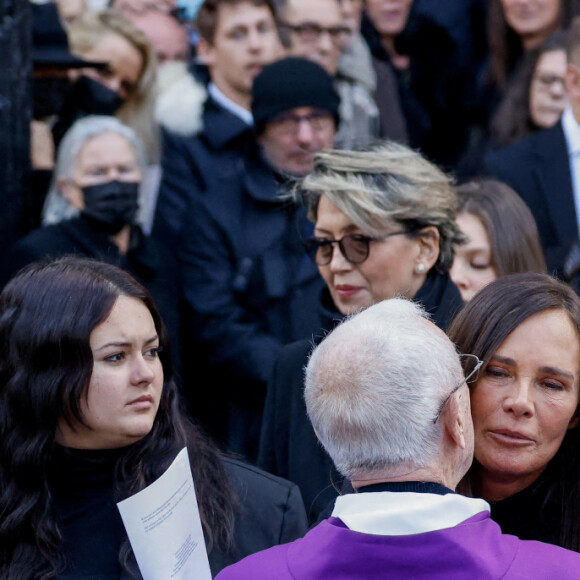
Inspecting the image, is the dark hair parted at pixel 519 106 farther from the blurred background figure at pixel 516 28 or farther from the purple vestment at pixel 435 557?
the purple vestment at pixel 435 557

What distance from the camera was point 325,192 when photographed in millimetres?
3615

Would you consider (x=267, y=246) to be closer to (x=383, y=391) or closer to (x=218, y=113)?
(x=218, y=113)

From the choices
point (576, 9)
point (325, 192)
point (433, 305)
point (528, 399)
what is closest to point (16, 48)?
point (325, 192)

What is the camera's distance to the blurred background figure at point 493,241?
406 cm

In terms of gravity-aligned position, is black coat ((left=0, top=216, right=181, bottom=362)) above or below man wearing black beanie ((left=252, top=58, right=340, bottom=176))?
below

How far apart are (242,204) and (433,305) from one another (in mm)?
1546

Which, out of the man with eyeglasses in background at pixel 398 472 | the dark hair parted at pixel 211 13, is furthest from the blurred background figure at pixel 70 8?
the man with eyeglasses in background at pixel 398 472

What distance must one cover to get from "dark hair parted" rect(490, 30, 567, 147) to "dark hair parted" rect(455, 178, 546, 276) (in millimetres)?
1202

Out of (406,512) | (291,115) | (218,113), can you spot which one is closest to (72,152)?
(218,113)

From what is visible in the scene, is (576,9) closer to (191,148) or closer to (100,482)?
(191,148)

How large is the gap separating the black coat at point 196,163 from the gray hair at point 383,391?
299 centimetres

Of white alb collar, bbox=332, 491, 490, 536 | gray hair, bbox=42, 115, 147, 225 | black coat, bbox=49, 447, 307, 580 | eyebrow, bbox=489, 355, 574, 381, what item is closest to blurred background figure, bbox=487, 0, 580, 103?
gray hair, bbox=42, 115, 147, 225

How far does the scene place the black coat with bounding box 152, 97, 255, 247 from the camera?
516cm

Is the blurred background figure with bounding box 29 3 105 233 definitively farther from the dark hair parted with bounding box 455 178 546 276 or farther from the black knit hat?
the dark hair parted with bounding box 455 178 546 276
